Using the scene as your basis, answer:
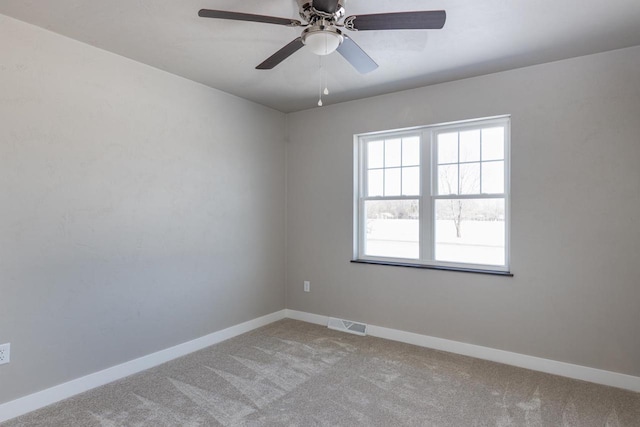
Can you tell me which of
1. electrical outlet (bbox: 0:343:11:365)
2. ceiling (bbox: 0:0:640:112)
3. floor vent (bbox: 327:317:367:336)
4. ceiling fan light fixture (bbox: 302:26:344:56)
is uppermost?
ceiling (bbox: 0:0:640:112)

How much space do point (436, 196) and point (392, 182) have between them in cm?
52

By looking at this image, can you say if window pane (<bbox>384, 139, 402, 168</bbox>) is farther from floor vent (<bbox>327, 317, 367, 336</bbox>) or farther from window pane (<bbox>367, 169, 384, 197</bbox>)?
floor vent (<bbox>327, 317, 367, 336</bbox>)

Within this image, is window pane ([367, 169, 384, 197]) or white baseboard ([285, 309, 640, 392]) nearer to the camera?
white baseboard ([285, 309, 640, 392])

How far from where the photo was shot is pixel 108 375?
274 cm

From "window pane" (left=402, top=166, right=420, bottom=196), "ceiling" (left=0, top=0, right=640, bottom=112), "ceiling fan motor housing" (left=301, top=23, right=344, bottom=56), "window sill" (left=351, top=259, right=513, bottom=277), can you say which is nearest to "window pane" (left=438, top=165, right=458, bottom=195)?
"window pane" (left=402, top=166, right=420, bottom=196)

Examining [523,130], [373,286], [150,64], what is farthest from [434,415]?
[150,64]

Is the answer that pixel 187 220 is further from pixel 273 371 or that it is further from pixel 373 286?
pixel 373 286

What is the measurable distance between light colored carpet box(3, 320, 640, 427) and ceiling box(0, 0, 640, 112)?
101 inches

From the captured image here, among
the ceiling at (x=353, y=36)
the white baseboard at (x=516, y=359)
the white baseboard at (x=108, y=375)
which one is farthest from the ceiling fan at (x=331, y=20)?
the white baseboard at (x=516, y=359)

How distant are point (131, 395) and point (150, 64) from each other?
263cm

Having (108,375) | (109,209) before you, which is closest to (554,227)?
(109,209)

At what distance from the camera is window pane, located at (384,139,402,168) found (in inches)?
151

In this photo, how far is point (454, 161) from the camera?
3.49 meters

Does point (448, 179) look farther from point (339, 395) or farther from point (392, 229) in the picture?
point (339, 395)
